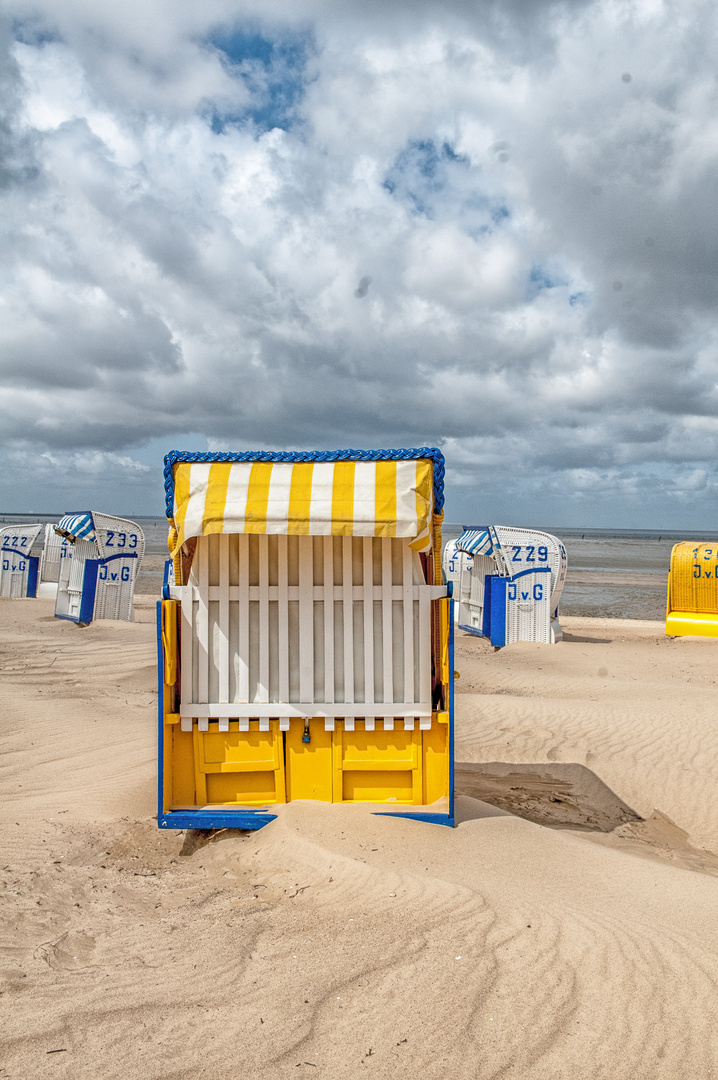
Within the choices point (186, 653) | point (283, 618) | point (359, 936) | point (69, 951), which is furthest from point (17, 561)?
point (359, 936)

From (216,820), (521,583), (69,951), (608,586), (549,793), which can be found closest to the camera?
(69,951)

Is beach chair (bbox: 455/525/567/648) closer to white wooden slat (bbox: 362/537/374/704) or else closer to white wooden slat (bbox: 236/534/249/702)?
white wooden slat (bbox: 362/537/374/704)

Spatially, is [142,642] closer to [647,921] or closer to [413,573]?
[413,573]

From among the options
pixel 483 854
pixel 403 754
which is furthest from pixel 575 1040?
pixel 403 754

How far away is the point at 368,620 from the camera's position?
17.1 feet

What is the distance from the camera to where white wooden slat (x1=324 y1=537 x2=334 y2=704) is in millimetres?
5188

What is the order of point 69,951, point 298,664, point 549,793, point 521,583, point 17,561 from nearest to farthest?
point 69,951 < point 298,664 < point 549,793 < point 521,583 < point 17,561

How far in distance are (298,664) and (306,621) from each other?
1.10 feet

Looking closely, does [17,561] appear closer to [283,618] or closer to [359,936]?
[283,618]

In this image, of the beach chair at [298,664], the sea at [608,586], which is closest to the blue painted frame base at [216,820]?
the beach chair at [298,664]

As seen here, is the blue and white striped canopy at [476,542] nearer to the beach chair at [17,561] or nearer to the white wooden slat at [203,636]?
the white wooden slat at [203,636]

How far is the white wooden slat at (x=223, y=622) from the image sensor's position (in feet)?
17.0

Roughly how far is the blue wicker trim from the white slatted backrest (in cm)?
47

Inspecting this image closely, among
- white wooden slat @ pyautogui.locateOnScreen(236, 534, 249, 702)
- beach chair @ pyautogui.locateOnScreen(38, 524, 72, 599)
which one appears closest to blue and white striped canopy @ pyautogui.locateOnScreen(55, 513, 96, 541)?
beach chair @ pyautogui.locateOnScreen(38, 524, 72, 599)
